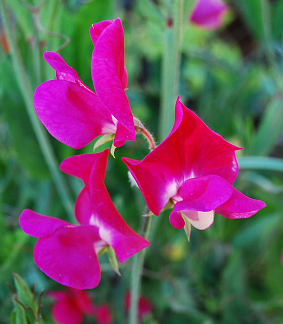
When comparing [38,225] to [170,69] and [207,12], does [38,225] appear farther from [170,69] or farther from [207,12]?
[207,12]

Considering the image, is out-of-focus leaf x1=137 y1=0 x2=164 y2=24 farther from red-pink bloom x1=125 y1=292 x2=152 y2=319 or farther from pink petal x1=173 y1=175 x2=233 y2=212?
red-pink bloom x1=125 y1=292 x2=152 y2=319

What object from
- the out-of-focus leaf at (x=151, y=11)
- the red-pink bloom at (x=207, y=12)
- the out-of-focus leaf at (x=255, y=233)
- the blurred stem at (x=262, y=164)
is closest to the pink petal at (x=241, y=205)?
the blurred stem at (x=262, y=164)

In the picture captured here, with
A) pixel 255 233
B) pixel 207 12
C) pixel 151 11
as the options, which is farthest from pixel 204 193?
pixel 207 12

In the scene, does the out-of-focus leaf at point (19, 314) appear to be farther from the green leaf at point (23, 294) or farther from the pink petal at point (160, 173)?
the pink petal at point (160, 173)

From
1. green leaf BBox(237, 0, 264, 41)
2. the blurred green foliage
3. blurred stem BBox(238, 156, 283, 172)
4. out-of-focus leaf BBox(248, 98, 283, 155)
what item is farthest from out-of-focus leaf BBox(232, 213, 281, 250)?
green leaf BBox(237, 0, 264, 41)

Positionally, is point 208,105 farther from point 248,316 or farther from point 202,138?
point 202,138

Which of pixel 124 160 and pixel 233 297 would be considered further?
pixel 233 297
